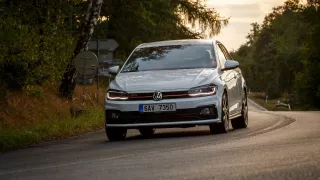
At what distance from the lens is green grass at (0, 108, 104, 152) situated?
1595cm

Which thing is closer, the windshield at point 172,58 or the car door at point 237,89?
the windshield at point 172,58

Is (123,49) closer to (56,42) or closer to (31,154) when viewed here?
(56,42)

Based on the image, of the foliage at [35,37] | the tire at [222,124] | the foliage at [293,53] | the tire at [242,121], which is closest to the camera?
the tire at [222,124]

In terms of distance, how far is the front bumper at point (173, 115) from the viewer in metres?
15.2

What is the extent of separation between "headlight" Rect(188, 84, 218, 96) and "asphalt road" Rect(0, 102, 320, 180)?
0.76 m

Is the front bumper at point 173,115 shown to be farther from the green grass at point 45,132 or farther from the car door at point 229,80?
the green grass at point 45,132

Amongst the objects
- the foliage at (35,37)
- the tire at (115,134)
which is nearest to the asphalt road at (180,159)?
the tire at (115,134)

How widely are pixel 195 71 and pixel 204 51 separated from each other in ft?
3.32

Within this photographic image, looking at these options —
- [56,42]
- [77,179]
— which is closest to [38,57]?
[56,42]

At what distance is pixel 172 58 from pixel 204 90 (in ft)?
5.09

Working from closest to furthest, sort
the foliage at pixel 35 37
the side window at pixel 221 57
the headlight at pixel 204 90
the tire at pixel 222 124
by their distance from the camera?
the headlight at pixel 204 90 → the tire at pixel 222 124 → the side window at pixel 221 57 → the foliage at pixel 35 37

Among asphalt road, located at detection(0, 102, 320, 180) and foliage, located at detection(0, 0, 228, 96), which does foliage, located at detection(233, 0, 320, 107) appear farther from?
asphalt road, located at detection(0, 102, 320, 180)

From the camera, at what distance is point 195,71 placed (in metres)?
16.0

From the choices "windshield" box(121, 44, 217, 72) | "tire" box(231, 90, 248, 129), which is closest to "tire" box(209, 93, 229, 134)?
"windshield" box(121, 44, 217, 72)
